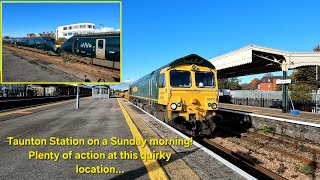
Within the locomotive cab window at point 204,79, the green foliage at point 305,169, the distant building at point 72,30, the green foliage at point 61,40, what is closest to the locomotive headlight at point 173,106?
the locomotive cab window at point 204,79

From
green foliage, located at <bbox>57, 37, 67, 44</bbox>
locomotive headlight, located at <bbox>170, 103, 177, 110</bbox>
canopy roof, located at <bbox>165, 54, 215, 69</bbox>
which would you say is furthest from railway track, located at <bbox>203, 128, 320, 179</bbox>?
green foliage, located at <bbox>57, 37, 67, 44</bbox>

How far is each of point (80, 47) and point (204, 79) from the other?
21.3ft

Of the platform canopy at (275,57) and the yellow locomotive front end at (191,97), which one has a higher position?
the platform canopy at (275,57)

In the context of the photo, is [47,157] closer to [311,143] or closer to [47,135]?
[47,135]

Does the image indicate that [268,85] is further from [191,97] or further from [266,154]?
[266,154]

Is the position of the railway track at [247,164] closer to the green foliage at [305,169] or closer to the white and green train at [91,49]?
the green foliage at [305,169]

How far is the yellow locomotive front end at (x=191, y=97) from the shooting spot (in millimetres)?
12406

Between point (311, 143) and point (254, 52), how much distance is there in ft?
36.6

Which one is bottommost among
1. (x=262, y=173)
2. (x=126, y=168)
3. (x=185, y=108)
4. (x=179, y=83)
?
(x=262, y=173)

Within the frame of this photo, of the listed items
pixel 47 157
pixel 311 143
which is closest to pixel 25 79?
pixel 47 157

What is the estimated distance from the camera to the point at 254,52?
74.3 ft

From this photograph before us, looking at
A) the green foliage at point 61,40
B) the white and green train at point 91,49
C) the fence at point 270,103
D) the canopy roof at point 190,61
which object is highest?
the green foliage at point 61,40

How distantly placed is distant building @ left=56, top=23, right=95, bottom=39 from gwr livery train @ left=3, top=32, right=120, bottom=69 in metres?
0.22

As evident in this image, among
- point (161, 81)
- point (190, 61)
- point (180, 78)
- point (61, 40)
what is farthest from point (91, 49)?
point (190, 61)
